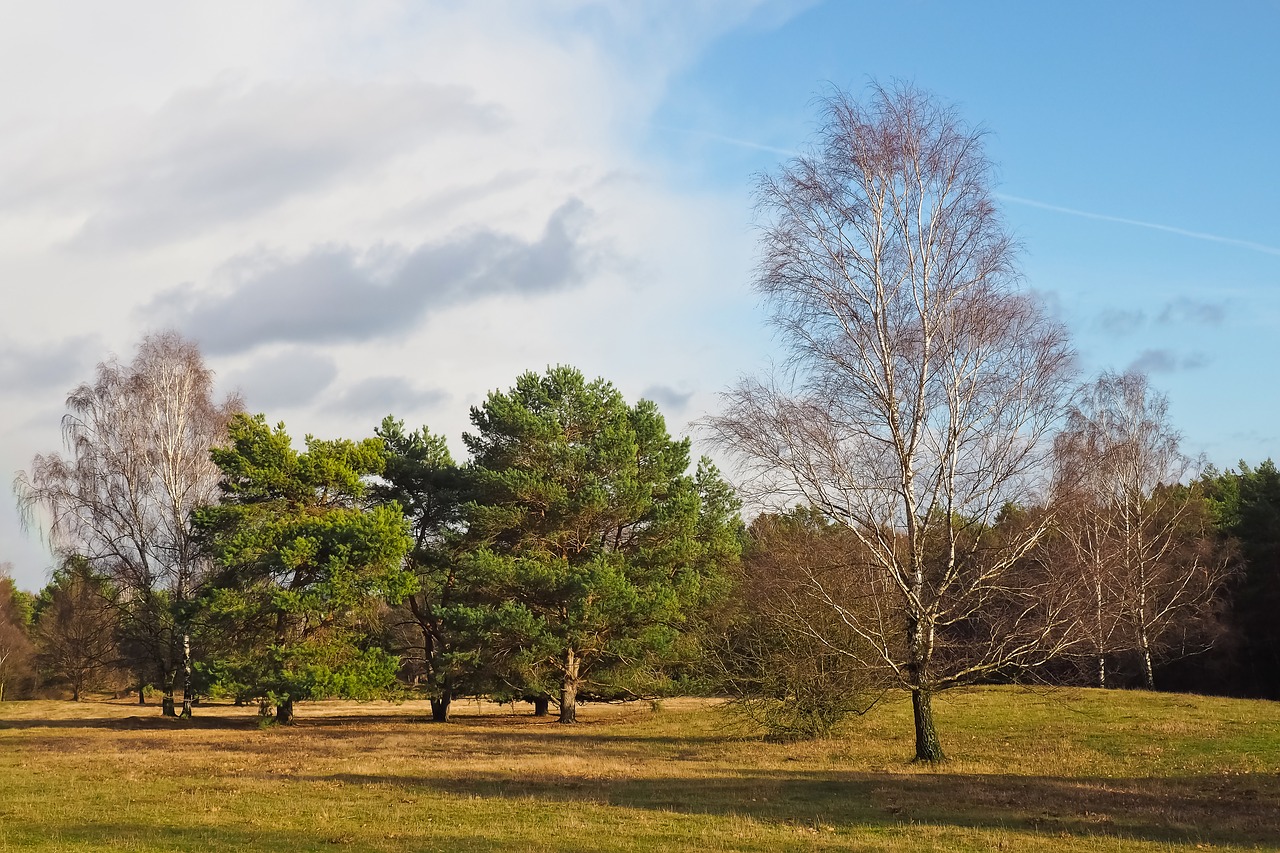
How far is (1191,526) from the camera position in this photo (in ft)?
168

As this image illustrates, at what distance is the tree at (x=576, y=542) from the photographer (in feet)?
121

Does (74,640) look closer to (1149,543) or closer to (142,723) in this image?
(142,723)

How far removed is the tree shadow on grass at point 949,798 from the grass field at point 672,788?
63mm

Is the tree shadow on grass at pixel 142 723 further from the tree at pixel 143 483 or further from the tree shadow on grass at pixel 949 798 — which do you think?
the tree shadow on grass at pixel 949 798

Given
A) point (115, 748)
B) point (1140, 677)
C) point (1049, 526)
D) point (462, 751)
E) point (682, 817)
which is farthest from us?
point (1140, 677)

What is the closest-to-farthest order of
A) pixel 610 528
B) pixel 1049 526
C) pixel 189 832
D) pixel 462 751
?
pixel 189 832 → pixel 1049 526 → pixel 462 751 → pixel 610 528

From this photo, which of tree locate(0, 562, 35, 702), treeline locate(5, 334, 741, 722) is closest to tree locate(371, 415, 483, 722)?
treeline locate(5, 334, 741, 722)

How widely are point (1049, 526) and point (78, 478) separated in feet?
127

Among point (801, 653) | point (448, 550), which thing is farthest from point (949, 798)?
point (448, 550)

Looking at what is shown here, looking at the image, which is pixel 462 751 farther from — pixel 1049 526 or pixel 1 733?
pixel 1 733

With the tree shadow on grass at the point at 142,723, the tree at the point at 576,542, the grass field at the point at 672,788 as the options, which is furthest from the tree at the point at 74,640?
the tree at the point at 576,542

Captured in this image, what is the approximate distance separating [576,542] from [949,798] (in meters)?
24.8

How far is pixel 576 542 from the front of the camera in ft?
132

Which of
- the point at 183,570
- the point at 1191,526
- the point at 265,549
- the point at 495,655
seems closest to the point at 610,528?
the point at 495,655
